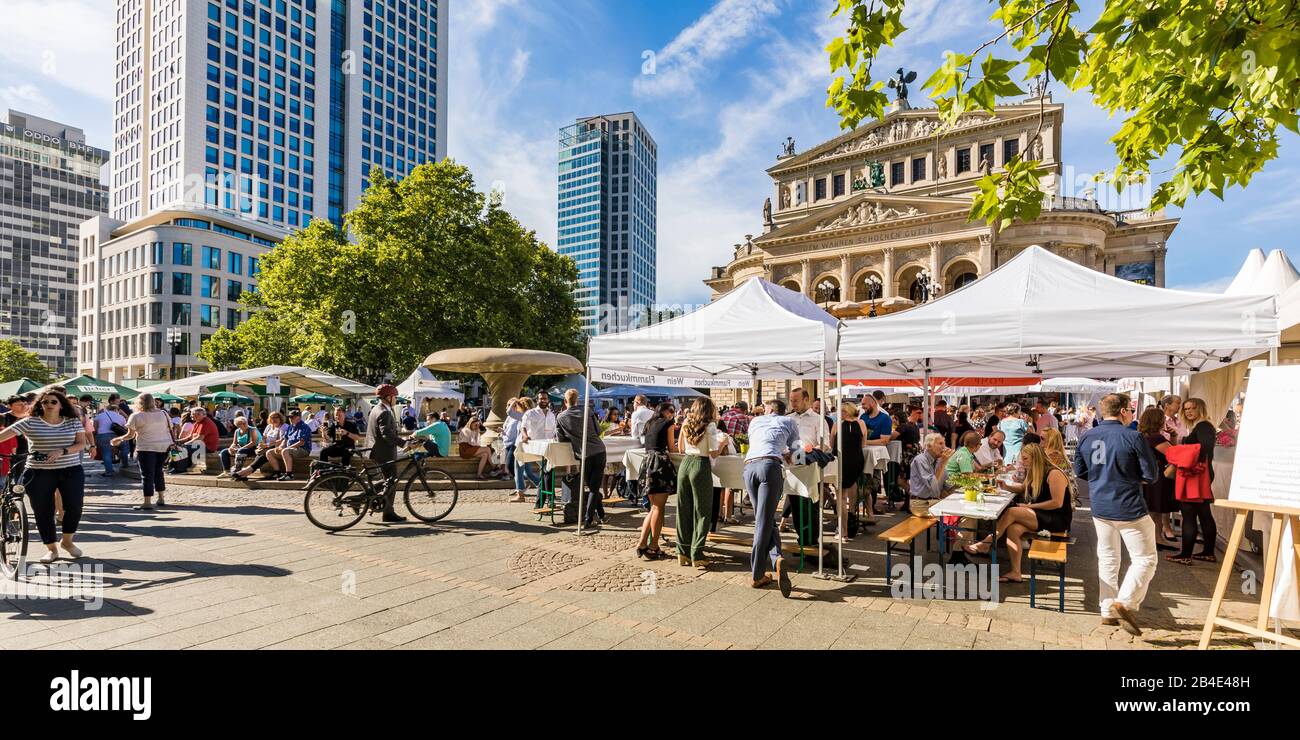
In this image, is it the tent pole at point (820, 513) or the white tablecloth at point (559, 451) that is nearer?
the tent pole at point (820, 513)

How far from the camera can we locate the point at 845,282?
5262cm

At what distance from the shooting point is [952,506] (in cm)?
591

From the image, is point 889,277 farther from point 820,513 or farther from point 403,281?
point 820,513

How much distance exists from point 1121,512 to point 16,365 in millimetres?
81955

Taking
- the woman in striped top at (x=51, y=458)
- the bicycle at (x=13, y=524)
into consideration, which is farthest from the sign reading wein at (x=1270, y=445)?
the bicycle at (x=13, y=524)

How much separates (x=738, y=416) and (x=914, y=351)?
802 centimetres

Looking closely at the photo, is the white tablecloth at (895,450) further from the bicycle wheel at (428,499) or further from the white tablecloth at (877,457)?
the bicycle wheel at (428,499)

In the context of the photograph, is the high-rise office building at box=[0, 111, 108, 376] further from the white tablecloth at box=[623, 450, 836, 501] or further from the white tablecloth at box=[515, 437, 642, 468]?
the white tablecloth at box=[623, 450, 836, 501]

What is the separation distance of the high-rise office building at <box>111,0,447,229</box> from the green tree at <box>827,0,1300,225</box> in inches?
2687

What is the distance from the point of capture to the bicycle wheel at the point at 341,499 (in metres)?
8.09

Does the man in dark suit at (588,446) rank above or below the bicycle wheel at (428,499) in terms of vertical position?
above

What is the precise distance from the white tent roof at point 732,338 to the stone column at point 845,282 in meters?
45.8

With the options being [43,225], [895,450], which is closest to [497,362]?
[895,450]

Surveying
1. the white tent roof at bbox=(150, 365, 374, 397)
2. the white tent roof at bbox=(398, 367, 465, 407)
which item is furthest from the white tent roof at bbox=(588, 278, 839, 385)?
the white tent roof at bbox=(398, 367, 465, 407)
